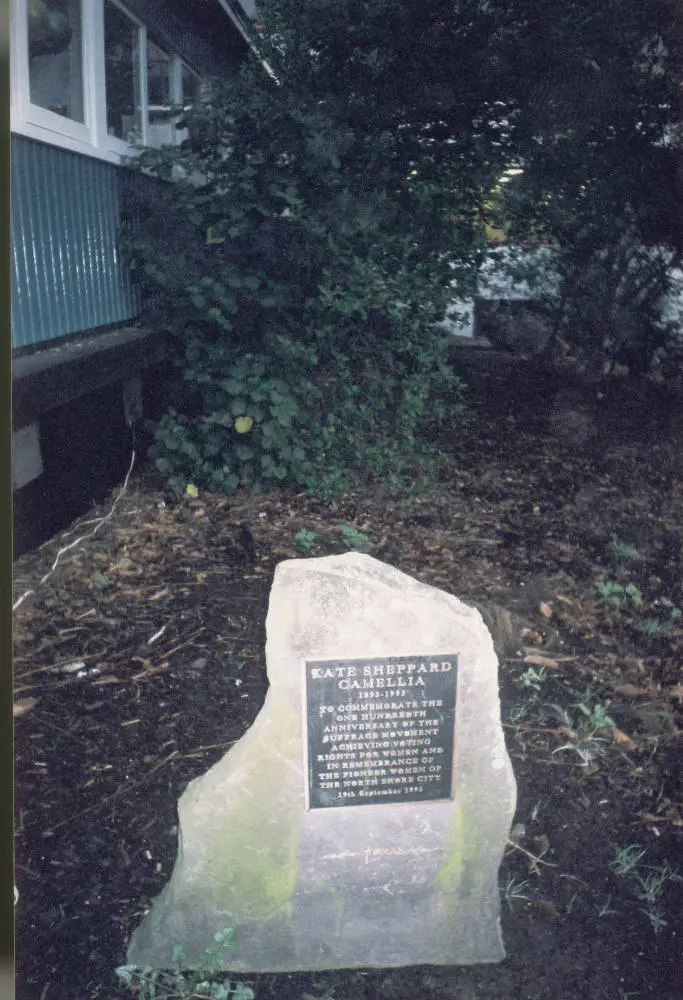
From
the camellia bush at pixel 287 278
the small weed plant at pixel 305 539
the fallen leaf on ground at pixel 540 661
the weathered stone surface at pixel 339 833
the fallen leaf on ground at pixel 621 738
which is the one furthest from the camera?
the camellia bush at pixel 287 278

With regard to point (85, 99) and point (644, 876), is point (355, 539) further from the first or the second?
point (85, 99)

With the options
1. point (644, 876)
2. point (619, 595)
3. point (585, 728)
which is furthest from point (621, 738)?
point (619, 595)

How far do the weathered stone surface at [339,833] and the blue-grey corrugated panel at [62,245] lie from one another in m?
2.50

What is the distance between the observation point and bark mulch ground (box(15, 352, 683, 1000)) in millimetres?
2686

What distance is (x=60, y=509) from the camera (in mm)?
5234

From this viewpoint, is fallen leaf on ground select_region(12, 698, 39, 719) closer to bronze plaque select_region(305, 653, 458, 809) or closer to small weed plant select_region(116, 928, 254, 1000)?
small weed plant select_region(116, 928, 254, 1000)

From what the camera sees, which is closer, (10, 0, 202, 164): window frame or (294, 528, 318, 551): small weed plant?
(10, 0, 202, 164): window frame

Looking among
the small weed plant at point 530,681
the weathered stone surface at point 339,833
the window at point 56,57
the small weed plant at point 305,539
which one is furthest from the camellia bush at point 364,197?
the weathered stone surface at point 339,833

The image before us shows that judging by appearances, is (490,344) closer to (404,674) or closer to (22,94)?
(22,94)

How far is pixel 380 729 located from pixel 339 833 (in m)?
0.35

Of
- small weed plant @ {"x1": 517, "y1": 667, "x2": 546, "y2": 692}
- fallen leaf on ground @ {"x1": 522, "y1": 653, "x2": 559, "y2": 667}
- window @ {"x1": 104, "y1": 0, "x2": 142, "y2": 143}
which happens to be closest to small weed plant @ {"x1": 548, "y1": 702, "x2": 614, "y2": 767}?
small weed plant @ {"x1": 517, "y1": 667, "x2": 546, "y2": 692}

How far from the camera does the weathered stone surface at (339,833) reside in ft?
7.96

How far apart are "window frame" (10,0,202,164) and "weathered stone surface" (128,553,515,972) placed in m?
2.64

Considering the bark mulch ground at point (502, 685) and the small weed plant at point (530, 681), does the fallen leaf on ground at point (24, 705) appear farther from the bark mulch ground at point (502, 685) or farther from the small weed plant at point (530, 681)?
the small weed plant at point (530, 681)
